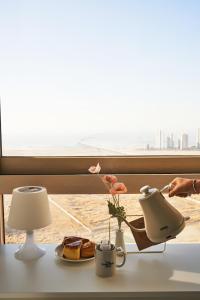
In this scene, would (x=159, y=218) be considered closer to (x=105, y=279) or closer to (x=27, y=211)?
(x=105, y=279)

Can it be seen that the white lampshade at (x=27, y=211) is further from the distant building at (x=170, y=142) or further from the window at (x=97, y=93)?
the distant building at (x=170, y=142)

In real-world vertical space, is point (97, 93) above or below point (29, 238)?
above

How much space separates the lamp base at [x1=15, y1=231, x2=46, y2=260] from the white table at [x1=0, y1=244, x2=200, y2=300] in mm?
27

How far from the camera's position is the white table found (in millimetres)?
1115

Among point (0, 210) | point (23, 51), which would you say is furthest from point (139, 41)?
point (0, 210)

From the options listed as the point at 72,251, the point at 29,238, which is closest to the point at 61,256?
the point at 72,251

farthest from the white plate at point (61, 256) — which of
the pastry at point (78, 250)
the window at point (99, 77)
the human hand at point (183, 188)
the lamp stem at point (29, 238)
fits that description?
the window at point (99, 77)

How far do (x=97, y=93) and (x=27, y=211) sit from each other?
81cm

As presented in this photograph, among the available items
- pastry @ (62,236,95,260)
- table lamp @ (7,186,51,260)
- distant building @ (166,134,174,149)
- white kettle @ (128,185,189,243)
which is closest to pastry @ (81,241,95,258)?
pastry @ (62,236,95,260)

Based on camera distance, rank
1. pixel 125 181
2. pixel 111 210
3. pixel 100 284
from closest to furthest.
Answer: pixel 100 284
pixel 111 210
pixel 125 181

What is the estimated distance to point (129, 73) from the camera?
1822 millimetres

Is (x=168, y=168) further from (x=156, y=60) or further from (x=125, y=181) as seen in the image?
(x=156, y=60)

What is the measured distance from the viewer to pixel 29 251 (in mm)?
1411

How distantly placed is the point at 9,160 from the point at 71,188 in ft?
1.31
